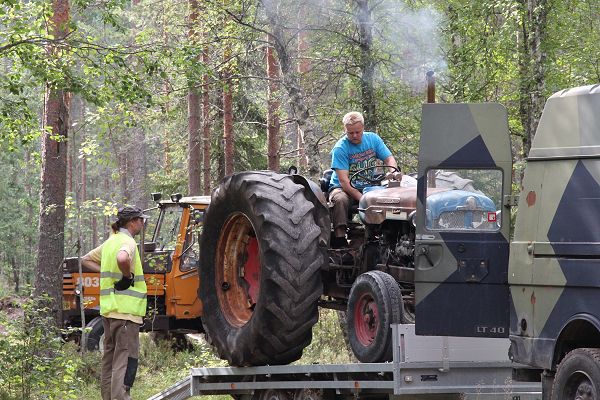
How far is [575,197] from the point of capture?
675 cm

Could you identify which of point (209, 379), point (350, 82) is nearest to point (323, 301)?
point (209, 379)

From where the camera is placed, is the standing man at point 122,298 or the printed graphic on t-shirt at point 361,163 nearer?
the standing man at point 122,298

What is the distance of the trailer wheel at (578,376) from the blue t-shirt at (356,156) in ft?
12.6

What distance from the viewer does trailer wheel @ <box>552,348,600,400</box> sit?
6383 millimetres

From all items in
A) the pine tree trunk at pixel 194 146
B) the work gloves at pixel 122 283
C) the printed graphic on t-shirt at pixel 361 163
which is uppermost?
the pine tree trunk at pixel 194 146

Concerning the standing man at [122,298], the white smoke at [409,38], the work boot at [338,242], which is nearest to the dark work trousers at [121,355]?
the standing man at [122,298]

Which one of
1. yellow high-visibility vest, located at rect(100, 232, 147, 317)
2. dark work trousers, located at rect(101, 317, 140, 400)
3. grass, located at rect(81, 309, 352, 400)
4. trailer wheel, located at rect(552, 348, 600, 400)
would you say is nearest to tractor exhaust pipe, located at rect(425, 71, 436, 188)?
trailer wheel, located at rect(552, 348, 600, 400)

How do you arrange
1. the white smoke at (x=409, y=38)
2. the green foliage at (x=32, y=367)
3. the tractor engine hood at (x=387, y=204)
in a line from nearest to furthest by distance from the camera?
1. the tractor engine hood at (x=387, y=204)
2. the green foliage at (x=32, y=367)
3. the white smoke at (x=409, y=38)

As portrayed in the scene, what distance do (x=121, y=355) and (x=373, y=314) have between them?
113 inches

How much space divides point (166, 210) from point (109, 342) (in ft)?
18.3

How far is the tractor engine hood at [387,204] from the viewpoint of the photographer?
29.3 ft

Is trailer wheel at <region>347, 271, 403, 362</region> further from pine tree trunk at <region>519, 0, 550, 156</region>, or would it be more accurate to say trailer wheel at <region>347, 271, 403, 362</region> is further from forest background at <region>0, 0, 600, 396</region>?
pine tree trunk at <region>519, 0, 550, 156</region>

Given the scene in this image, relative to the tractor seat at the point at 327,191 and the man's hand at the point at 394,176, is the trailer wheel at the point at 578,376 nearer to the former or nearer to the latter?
the man's hand at the point at 394,176

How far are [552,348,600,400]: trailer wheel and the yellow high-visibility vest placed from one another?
4710 mm
